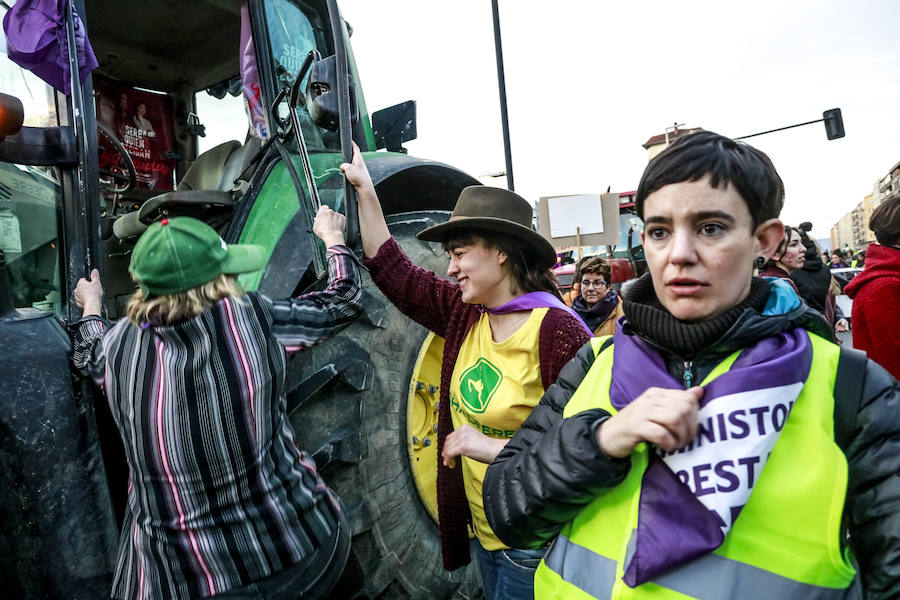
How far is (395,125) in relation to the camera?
3.33 metres

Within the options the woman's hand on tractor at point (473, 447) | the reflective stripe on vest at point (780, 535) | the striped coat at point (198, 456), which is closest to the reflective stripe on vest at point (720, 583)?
the reflective stripe on vest at point (780, 535)

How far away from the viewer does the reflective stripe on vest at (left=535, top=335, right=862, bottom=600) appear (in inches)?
32.6

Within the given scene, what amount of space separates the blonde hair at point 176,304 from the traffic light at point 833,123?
57.3 feet

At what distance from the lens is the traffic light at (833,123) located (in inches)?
599

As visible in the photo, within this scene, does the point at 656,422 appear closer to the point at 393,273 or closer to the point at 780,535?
the point at 780,535

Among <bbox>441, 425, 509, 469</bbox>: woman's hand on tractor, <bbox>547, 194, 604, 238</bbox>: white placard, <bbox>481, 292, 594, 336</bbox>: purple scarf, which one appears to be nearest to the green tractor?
<bbox>481, 292, 594, 336</bbox>: purple scarf

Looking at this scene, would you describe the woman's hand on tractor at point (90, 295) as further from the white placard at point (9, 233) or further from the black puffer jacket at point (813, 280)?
the black puffer jacket at point (813, 280)

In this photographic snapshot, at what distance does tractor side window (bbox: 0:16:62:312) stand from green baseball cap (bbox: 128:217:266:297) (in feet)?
1.95

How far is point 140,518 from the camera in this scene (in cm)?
159

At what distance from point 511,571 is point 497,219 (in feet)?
3.47

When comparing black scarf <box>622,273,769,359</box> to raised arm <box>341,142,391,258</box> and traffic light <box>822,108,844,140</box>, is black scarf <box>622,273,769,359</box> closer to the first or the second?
raised arm <box>341,142,391,258</box>

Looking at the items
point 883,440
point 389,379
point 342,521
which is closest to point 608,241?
point 389,379

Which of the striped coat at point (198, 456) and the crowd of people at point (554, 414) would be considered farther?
the striped coat at point (198, 456)

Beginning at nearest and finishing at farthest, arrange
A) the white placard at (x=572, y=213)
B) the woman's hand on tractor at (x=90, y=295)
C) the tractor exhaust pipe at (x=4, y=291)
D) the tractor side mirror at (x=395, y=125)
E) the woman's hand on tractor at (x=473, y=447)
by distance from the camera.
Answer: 1. the woman's hand on tractor at (x=473, y=447)
2. the tractor exhaust pipe at (x=4, y=291)
3. the woman's hand on tractor at (x=90, y=295)
4. the tractor side mirror at (x=395, y=125)
5. the white placard at (x=572, y=213)
